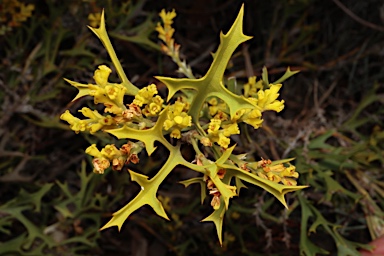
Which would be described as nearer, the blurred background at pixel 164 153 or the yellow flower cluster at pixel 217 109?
the yellow flower cluster at pixel 217 109

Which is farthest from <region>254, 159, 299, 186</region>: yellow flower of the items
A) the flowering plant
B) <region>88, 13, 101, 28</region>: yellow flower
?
<region>88, 13, 101, 28</region>: yellow flower

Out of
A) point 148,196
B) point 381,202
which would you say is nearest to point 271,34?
point 381,202

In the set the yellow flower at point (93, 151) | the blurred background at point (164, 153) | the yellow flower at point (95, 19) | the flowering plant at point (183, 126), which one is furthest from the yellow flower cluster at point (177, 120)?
the yellow flower at point (95, 19)

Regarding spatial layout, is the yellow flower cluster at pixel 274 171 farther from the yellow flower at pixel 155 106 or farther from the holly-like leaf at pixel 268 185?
the yellow flower at pixel 155 106

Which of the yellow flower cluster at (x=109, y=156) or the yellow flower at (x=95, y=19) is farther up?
the yellow flower at (x=95, y=19)

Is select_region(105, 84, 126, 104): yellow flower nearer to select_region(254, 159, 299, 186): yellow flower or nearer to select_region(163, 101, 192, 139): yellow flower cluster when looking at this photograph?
select_region(163, 101, 192, 139): yellow flower cluster

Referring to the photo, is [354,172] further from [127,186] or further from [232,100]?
[232,100]

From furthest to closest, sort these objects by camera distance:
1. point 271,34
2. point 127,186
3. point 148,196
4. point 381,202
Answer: point 271,34 → point 127,186 → point 381,202 → point 148,196
